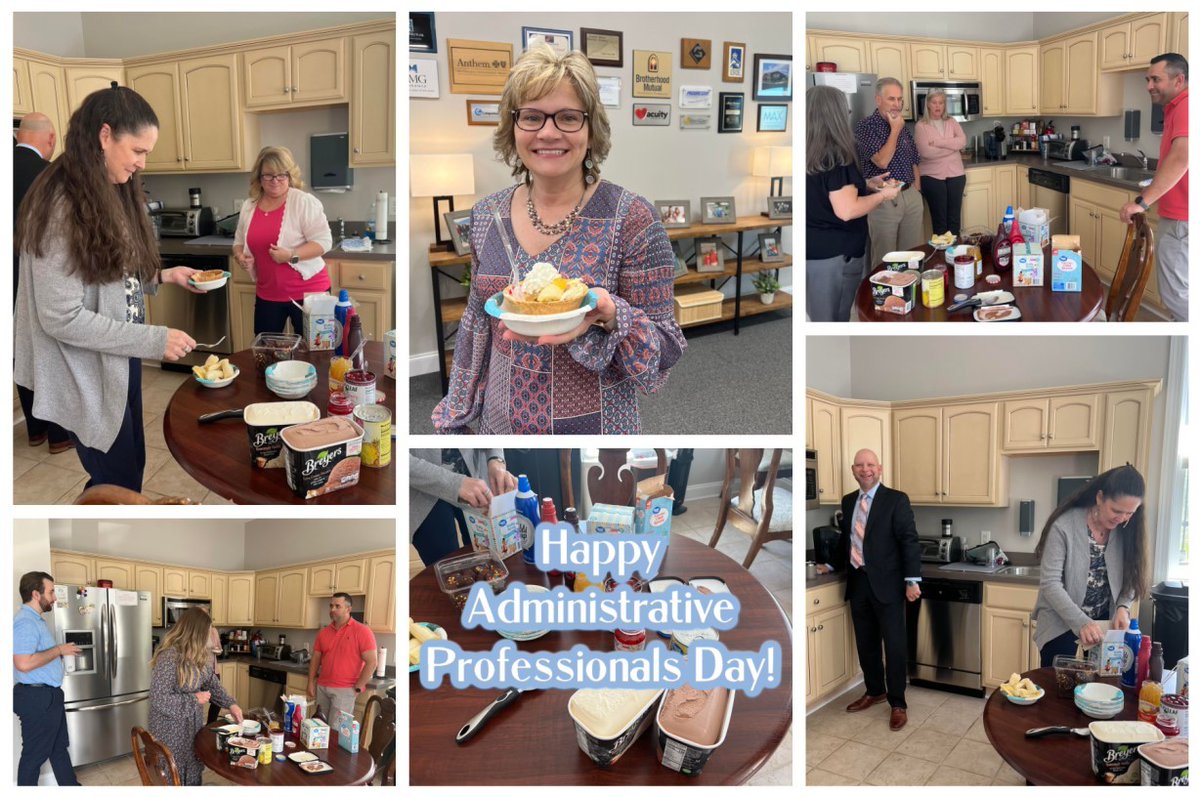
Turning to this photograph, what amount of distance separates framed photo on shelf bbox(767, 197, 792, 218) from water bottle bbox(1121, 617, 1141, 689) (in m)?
1.13

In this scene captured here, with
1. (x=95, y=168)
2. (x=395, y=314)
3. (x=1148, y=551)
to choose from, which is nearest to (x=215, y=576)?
(x=395, y=314)

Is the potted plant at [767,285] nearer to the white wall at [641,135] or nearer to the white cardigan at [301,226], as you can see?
the white wall at [641,135]

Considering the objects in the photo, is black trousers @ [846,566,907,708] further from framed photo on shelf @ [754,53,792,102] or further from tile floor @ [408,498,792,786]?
framed photo on shelf @ [754,53,792,102]

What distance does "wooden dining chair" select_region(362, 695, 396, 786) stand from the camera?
2.37 metres

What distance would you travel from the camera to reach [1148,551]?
2330 millimetres

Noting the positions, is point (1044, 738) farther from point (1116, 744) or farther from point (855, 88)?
point (855, 88)

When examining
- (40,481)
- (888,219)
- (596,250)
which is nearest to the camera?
(596,250)

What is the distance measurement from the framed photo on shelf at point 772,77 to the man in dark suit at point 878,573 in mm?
750

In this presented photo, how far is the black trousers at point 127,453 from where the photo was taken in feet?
7.22

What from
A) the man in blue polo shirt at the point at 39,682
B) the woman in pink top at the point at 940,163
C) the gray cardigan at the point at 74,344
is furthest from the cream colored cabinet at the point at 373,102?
the man in blue polo shirt at the point at 39,682

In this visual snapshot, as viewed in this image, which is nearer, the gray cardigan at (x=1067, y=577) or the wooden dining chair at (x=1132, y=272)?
the wooden dining chair at (x=1132, y=272)

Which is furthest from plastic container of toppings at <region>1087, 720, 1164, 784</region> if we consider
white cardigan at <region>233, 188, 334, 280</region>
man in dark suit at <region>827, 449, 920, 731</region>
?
white cardigan at <region>233, 188, 334, 280</region>
